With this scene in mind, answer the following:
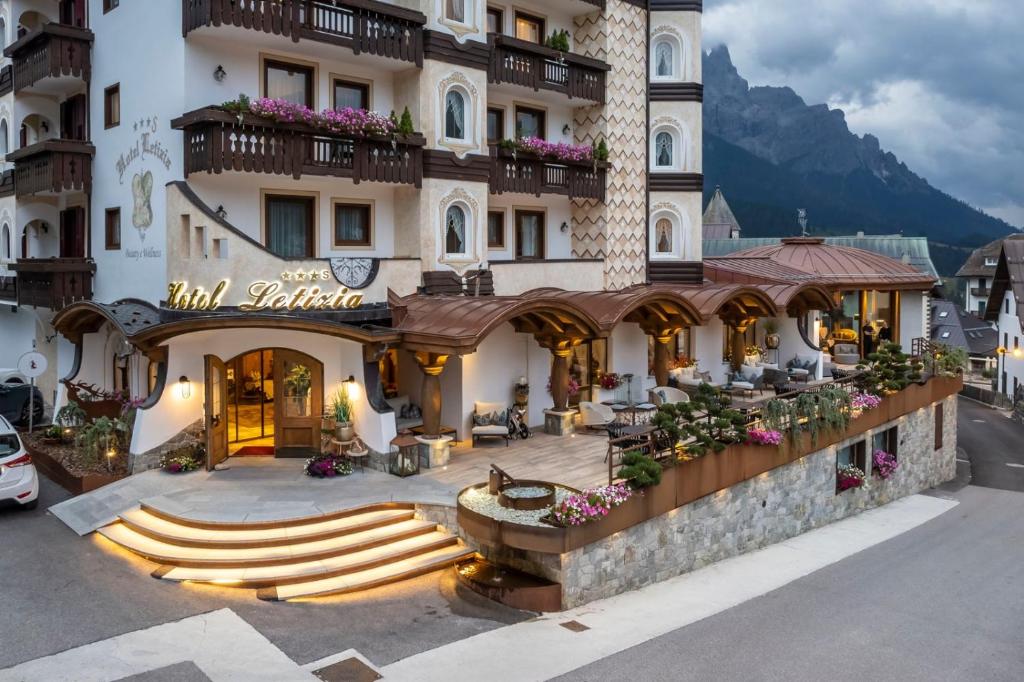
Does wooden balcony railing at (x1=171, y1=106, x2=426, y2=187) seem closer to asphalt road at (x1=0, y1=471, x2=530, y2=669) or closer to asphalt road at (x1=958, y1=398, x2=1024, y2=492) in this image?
asphalt road at (x1=0, y1=471, x2=530, y2=669)

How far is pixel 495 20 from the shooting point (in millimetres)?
26047

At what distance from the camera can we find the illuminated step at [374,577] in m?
13.7

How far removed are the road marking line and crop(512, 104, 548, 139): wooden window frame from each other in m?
14.2

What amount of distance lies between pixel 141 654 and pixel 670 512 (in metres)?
9.23

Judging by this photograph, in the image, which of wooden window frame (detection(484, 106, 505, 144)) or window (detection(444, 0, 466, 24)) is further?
wooden window frame (detection(484, 106, 505, 144))

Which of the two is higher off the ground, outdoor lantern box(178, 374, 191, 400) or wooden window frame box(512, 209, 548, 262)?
wooden window frame box(512, 209, 548, 262)

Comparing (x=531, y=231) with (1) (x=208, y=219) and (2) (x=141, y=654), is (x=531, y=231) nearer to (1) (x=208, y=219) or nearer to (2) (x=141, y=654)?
(1) (x=208, y=219)

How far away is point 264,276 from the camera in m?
18.5

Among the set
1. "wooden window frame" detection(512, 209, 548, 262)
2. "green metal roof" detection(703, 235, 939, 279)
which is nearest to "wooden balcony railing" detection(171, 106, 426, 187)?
"wooden window frame" detection(512, 209, 548, 262)

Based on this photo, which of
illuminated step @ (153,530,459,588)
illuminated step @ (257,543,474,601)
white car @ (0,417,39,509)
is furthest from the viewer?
white car @ (0,417,39,509)

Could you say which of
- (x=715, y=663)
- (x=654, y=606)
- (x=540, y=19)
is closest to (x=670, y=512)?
(x=654, y=606)

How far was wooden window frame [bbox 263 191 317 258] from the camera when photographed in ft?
68.7

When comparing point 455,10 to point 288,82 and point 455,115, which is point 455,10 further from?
point 288,82

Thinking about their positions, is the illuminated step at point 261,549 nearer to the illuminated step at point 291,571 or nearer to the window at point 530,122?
the illuminated step at point 291,571
